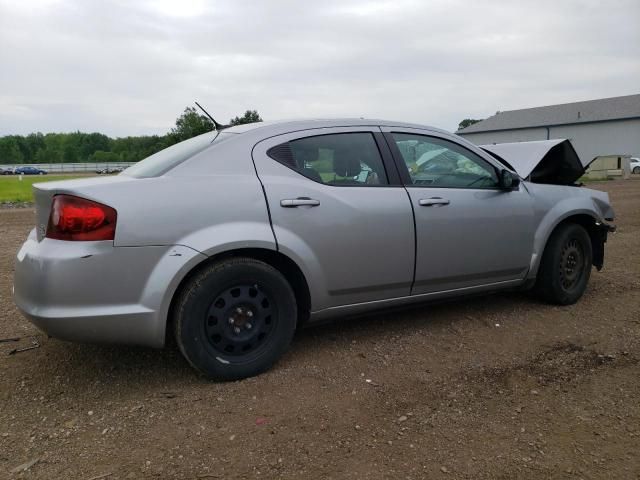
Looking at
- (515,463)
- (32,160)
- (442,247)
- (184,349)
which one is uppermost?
(32,160)

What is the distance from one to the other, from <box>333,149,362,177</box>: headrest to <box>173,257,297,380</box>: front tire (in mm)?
847

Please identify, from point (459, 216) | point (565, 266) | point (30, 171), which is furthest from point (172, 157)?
point (30, 171)

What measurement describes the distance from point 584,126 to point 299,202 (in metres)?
58.0

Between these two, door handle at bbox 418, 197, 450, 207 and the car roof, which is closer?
the car roof

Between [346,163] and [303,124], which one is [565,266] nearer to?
[346,163]

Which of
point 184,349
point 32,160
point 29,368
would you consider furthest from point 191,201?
point 32,160

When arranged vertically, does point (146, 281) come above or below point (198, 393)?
above

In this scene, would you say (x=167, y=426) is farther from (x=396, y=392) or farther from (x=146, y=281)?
(x=396, y=392)

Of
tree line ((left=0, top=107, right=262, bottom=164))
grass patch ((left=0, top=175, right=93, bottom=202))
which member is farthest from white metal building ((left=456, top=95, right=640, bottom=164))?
tree line ((left=0, top=107, right=262, bottom=164))

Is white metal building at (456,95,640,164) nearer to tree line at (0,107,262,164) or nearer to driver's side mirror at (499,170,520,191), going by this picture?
driver's side mirror at (499,170,520,191)

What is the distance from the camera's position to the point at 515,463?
2318 millimetres

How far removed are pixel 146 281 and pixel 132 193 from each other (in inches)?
19.1

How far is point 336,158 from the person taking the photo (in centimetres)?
352

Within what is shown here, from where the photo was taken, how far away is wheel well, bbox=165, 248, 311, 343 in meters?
3.00
